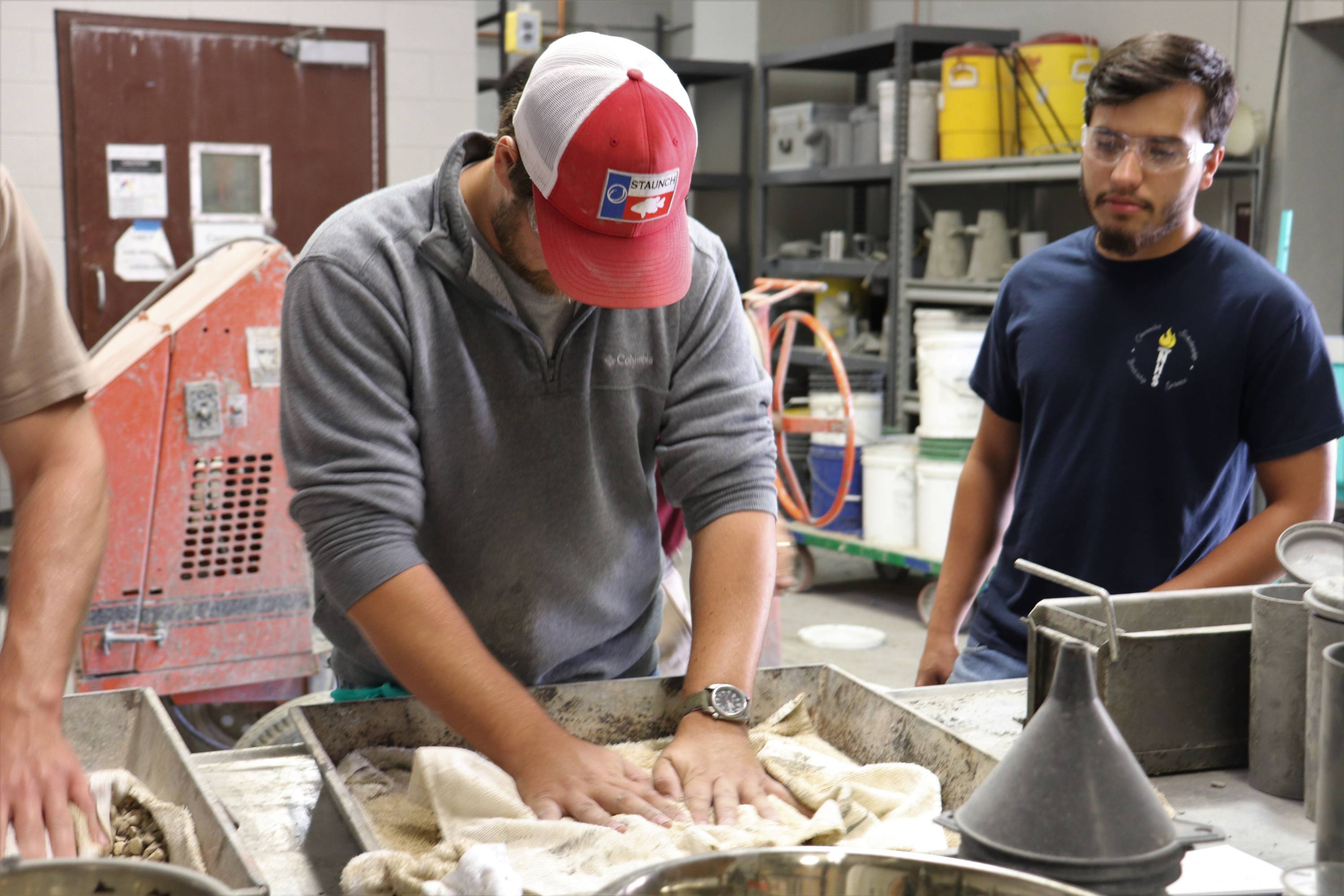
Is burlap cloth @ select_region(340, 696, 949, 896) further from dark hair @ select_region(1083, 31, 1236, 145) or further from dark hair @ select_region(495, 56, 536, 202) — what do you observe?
dark hair @ select_region(1083, 31, 1236, 145)

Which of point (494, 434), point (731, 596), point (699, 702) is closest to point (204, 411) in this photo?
point (494, 434)

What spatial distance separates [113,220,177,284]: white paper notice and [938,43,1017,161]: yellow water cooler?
3.37m

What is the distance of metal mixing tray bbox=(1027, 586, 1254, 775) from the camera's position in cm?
142

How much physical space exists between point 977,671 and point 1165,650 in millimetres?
729

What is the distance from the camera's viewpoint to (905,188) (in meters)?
5.80

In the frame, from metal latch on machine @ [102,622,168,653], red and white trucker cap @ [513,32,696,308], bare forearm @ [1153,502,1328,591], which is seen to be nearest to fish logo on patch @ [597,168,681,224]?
red and white trucker cap @ [513,32,696,308]

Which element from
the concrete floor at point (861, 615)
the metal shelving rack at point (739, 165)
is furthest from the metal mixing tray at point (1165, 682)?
the metal shelving rack at point (739, 165)

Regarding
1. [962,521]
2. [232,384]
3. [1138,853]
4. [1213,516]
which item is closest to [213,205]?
[232,384]

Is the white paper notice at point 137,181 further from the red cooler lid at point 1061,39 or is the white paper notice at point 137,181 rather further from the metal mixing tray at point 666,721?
the metal mixing tray at point 666,721

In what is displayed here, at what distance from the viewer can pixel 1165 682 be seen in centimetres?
144

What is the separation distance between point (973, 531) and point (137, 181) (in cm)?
449

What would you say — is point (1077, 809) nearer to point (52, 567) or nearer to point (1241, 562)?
point (52, 567)

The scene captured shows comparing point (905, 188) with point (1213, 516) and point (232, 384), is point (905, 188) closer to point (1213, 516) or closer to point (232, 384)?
point (232, 384)

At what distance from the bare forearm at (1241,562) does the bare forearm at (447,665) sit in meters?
0.98
